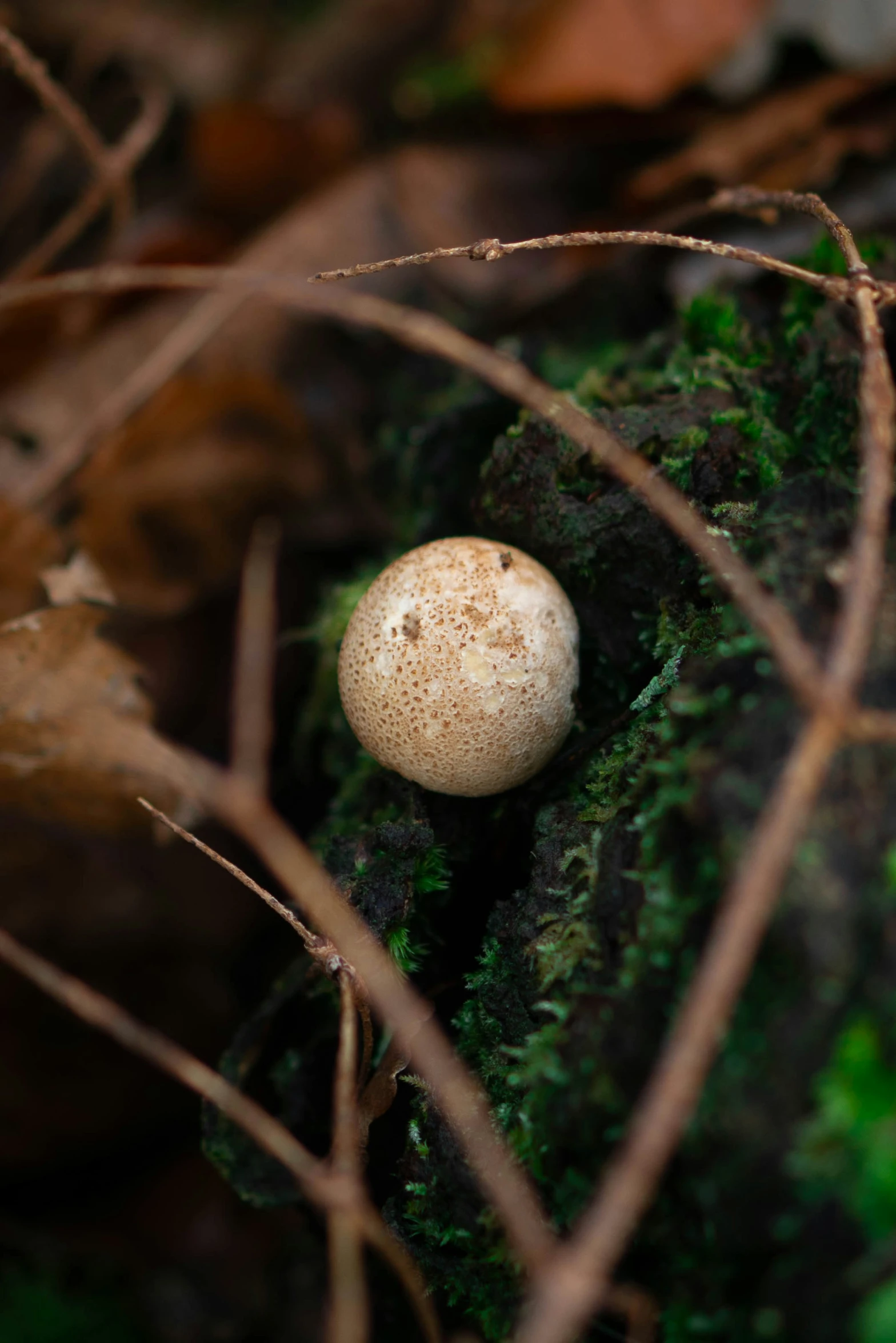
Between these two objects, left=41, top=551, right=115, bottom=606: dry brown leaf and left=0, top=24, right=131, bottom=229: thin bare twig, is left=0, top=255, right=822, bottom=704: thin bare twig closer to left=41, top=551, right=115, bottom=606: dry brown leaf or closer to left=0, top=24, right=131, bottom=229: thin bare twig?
left=0, top=24, right=131, bottom=229: thin bare twig

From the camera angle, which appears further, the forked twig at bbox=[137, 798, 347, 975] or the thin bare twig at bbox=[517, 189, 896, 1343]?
the forked twig at bbox=[137, 798, 347, 975]

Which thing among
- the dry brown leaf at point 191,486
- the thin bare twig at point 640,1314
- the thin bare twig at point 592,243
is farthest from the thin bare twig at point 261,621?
the thin bare twig at point 640,1314

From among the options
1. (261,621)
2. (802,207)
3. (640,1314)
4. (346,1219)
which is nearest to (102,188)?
(261,621)

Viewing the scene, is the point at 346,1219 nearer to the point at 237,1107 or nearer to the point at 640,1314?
the point at 237,1107

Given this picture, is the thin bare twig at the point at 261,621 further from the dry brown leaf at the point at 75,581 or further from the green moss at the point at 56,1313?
the green moss at the point at 56,1313

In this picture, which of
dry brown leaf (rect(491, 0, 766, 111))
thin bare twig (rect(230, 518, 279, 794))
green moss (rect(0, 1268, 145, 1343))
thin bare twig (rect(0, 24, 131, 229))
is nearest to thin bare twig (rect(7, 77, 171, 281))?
thin bare twig (rect(0, 24, 131, 229))

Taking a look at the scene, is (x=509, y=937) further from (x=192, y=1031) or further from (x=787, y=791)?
(x=192, y=1031)
